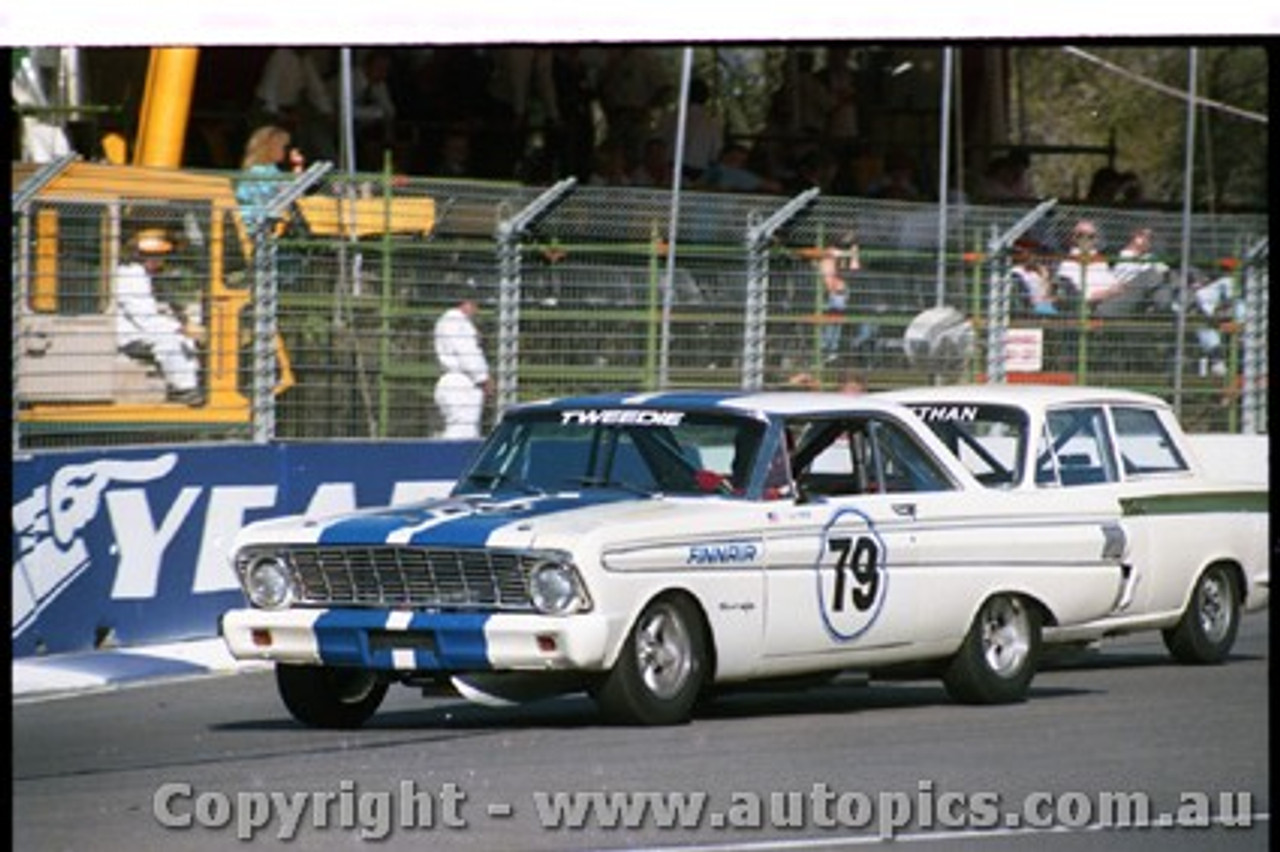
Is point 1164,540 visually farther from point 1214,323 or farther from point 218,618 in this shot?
point 218,618

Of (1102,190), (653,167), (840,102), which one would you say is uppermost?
(840,102)

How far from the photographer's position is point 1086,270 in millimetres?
5719

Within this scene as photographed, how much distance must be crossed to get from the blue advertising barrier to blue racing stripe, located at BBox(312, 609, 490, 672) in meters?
0.21

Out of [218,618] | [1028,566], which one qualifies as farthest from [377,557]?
[1028,566]

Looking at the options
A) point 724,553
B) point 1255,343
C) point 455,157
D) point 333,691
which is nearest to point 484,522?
point 724,553

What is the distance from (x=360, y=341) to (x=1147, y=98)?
5.22ft

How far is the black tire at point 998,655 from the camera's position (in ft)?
19.3

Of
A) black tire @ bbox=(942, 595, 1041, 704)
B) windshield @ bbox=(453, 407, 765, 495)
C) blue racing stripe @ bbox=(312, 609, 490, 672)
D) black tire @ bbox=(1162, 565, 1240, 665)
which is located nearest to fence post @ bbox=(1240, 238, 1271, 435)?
black tire @ bbox=(1162, 565, 1240, 665)

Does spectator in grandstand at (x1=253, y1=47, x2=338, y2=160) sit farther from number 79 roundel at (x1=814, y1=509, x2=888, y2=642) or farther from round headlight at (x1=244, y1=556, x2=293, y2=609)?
number 79 roundel at (x1=814, y1=509, x2=888, y2=642)

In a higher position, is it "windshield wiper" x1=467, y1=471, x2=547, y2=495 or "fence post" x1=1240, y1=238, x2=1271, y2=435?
"fence post" x1=1240, y1=238, x2=1271, y2=435

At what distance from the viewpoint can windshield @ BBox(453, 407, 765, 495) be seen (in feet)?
18.3

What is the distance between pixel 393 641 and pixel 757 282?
1.09m

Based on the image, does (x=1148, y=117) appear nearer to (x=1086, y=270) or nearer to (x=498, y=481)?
(x=1086, y=270)

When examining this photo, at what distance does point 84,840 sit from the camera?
191 inches
